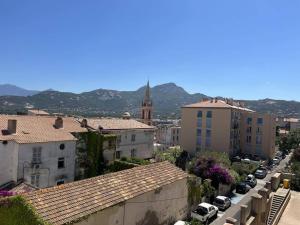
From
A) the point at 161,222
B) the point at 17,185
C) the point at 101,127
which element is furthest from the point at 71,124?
the point at 161,222

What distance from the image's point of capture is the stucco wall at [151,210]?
1288 cm

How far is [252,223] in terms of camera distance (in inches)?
Answer: 660

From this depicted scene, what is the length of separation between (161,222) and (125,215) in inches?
142

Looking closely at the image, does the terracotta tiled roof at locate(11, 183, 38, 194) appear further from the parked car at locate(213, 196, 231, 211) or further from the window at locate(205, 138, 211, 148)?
the window at locate(205, 138, 211, 148)

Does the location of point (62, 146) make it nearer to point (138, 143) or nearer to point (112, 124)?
point (112, 124)

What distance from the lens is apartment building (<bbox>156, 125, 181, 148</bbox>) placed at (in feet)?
389

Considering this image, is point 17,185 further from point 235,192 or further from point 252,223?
point 235,192

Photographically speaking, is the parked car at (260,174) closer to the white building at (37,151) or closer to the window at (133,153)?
the window at (133,153)

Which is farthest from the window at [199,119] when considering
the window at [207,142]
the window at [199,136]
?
the window at [207,142]

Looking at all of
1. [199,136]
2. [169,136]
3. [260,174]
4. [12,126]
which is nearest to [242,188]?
[260,174]

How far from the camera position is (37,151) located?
32281mm

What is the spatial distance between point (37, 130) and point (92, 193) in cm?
2440

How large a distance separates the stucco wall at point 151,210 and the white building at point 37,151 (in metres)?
18.4

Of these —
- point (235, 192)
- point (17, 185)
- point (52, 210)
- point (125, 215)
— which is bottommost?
point (235, 192)
